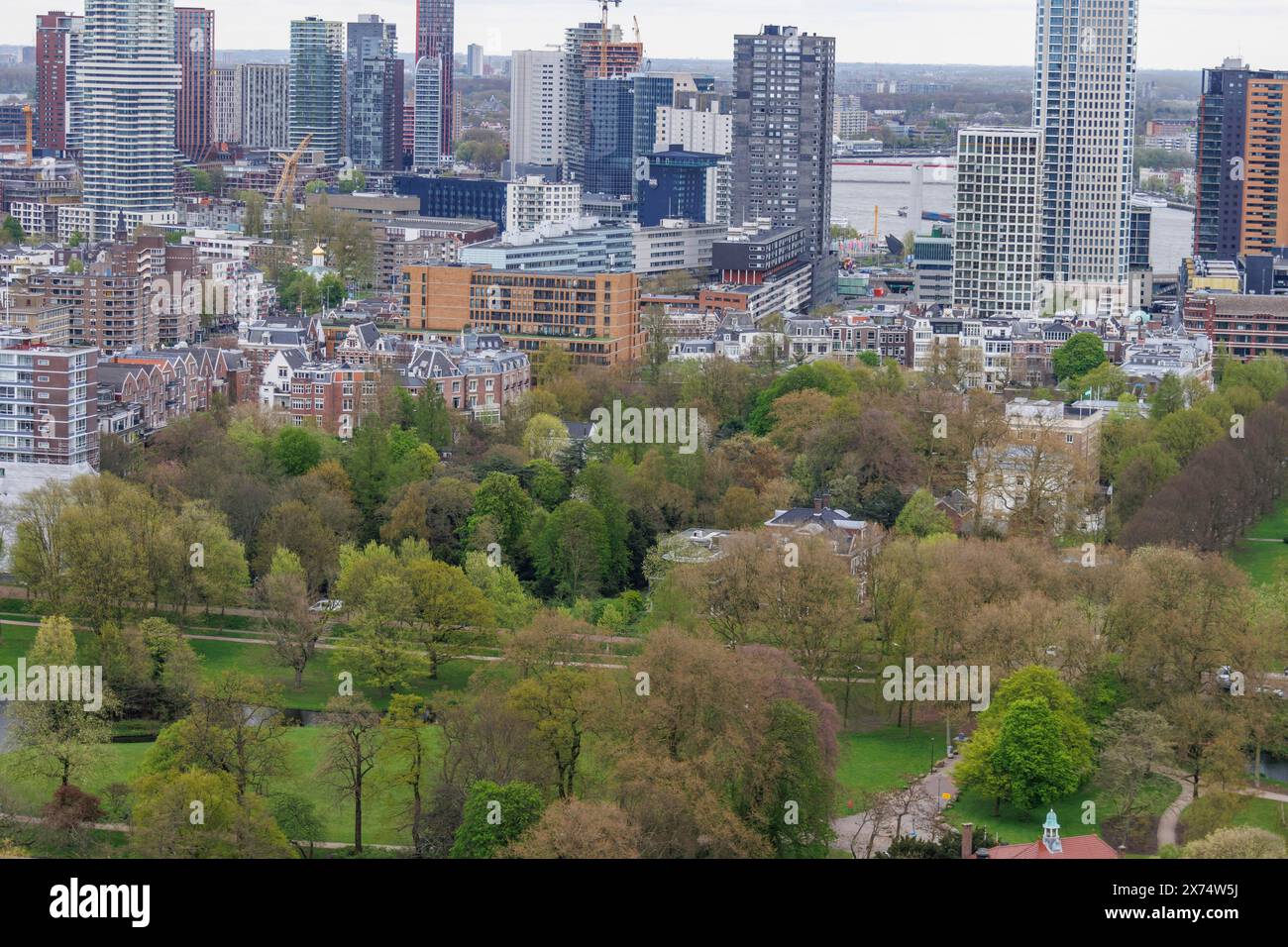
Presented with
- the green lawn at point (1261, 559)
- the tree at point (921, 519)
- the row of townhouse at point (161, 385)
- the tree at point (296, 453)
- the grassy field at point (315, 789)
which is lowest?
the grassy field at point (315, 789)

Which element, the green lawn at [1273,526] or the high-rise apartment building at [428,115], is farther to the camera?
the high-rise apartment building at [428,115]

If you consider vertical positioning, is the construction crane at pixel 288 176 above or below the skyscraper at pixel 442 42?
below

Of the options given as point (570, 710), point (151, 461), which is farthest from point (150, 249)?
point (570, 710)

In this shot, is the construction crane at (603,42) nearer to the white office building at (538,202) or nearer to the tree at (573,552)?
the white office building at (538,202)

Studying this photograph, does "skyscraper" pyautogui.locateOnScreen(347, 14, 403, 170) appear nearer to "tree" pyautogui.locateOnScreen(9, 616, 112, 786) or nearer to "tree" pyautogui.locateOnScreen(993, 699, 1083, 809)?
"tree" pyautogui.locateOnScreen(9, 616, 112, 786)

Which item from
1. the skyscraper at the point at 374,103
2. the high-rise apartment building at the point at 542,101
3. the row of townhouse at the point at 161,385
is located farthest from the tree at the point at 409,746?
the skyscraper at the point at 374,103

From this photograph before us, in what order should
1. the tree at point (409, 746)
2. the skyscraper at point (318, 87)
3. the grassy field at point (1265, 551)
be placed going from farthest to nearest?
the skyscraper at point (318, 87) → the grassy field at point (1265, 551) → the tree at point (409, 746)
